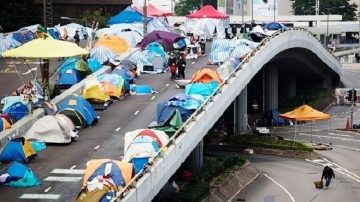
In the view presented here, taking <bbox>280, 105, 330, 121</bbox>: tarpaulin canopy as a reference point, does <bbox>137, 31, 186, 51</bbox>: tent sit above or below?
above

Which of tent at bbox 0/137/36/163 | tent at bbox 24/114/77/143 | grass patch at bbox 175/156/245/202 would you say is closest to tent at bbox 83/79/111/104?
grass patch at bbox 175/156/245/202

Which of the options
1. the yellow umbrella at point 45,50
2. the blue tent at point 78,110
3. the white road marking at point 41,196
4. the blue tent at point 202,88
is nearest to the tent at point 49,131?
the yellow umbrella at point 45,50

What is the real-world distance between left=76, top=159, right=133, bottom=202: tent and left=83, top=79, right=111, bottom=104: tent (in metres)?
16.4

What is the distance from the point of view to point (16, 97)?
48156 millimetres

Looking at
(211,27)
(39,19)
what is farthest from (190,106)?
(39,19)

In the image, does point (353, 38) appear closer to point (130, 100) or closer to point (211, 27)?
point (211, 27)

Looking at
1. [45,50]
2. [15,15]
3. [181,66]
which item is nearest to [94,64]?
[181,66]

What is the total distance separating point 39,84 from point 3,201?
18.4 m

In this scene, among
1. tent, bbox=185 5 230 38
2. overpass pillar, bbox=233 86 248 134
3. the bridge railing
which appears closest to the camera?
the bridge railing

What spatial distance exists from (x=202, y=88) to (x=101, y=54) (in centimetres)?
1458

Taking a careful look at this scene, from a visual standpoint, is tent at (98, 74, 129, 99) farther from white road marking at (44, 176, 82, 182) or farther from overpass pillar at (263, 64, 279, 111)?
overpass pillar at (263, 64, 279, 111)

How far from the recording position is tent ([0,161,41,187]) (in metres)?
33.9

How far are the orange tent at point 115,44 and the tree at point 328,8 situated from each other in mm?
126864

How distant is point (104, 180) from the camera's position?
30938 mm
